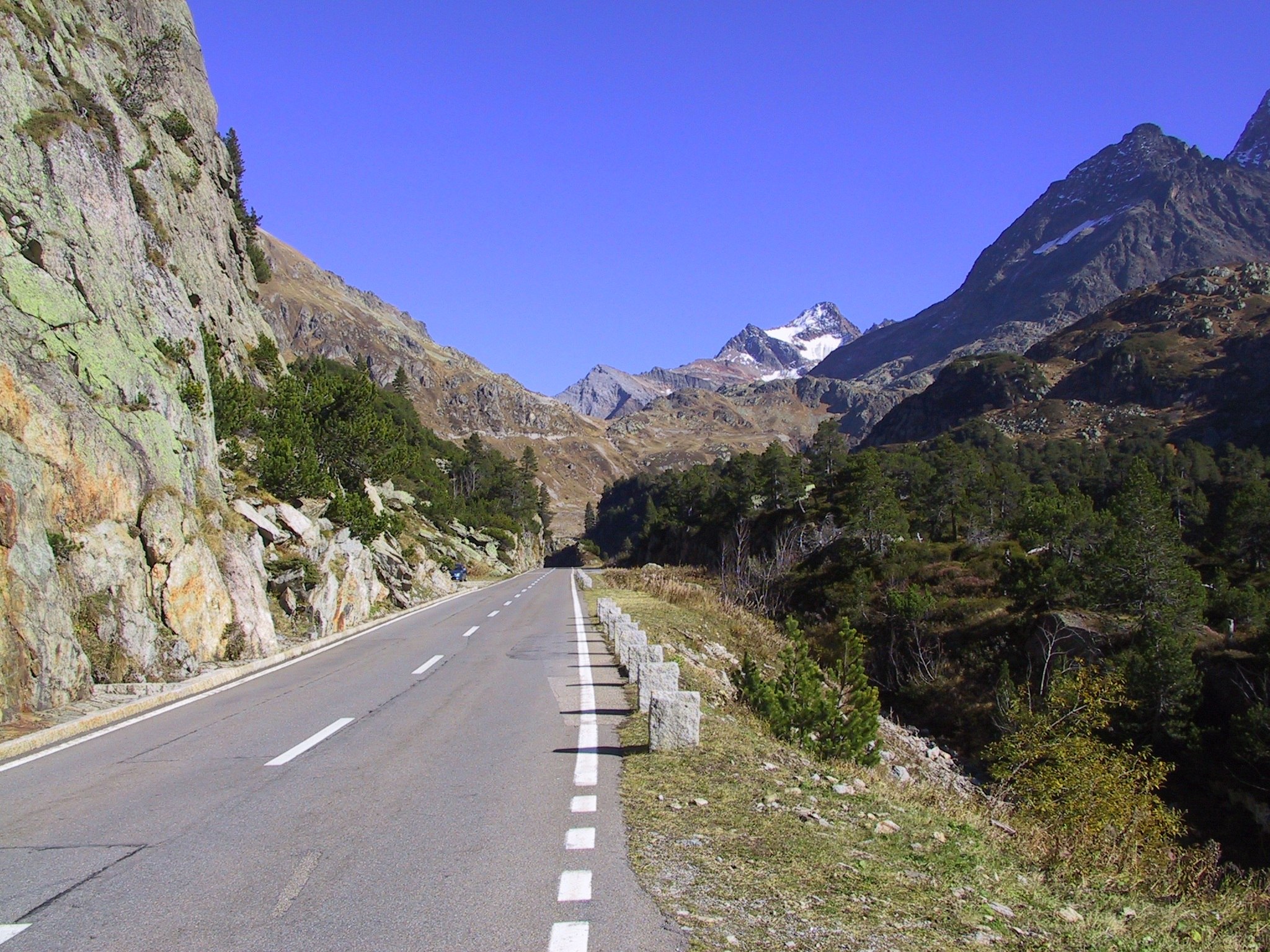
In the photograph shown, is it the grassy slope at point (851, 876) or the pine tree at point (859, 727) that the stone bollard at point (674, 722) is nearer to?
the grassy slope at point (851, 876)

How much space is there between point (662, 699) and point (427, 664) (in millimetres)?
8568

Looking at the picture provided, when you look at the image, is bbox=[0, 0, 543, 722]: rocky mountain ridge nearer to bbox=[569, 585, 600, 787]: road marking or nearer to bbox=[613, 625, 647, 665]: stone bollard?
bbox=[569, 585, 600, 787]: road marking

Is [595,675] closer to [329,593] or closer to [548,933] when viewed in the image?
[548,933]

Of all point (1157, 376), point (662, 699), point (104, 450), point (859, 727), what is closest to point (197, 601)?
point (104, 450)

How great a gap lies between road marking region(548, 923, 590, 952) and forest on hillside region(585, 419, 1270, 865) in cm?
1392

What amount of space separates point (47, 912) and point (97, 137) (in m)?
21.6

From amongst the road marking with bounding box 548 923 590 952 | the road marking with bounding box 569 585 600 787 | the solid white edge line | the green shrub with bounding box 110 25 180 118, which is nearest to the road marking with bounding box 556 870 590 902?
the road marking with bounding box 548 923 590 952

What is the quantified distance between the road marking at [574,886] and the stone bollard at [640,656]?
17.8 feet

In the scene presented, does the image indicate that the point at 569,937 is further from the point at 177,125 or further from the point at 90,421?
the point at 177,125

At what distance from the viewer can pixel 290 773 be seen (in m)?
7.53

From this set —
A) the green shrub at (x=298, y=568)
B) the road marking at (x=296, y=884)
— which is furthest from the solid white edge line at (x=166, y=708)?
the road marking at (x=296, y=884)

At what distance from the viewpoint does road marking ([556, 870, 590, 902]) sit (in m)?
4.59

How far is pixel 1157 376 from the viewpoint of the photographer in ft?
526

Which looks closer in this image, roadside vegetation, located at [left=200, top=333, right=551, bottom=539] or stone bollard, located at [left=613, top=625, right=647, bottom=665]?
stone bollard, located at [left=613, top=625, right=647, bottom=665]
